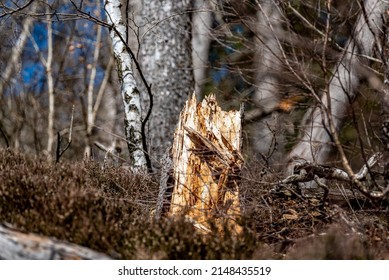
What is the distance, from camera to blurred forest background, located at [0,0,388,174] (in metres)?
6.77

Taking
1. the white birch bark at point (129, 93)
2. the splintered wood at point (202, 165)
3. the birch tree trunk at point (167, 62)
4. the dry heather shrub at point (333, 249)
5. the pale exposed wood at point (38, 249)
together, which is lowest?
the pale exposed wood at point (38, 249)

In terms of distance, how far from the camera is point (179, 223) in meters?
4.54

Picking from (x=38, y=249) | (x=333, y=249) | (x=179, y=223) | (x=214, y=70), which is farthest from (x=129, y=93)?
(x=214, y=70)

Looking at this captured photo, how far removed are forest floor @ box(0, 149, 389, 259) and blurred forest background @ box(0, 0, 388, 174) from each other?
1.84 feet

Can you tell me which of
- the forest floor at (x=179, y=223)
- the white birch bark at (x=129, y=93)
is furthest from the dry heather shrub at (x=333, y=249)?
the white birch bark at (x=129, y=93)

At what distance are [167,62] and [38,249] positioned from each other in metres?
6.25

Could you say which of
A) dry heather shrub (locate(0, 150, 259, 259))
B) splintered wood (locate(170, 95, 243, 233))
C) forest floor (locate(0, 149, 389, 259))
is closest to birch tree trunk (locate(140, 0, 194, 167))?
forest floor (locate(0, 149, 389, 259))

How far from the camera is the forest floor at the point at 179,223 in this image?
4332 millimetres

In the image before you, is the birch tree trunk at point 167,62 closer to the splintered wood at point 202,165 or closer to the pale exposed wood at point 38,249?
the splintered wood at point 202,165

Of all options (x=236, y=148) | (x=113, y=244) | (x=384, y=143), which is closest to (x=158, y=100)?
(x=236, y=148)

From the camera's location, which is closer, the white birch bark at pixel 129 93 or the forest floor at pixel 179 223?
the forest floor at pixel 179 223

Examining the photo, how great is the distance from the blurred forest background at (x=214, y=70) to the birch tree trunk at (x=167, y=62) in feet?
0.06

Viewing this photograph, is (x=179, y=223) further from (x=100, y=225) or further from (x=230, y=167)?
(x=230, y=167)
